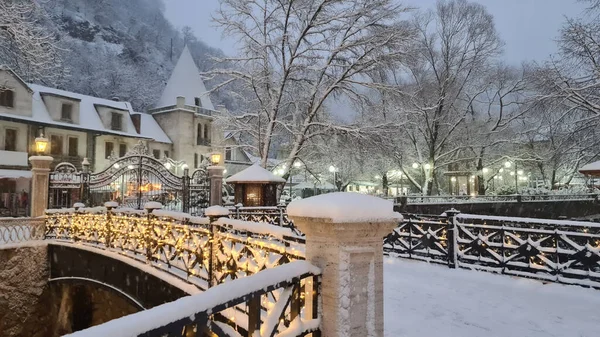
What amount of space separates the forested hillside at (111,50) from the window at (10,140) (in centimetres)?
1365

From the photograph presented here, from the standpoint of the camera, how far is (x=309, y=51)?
20.0 meters

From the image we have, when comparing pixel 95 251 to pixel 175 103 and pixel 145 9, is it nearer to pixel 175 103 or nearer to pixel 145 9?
pixel 175 103

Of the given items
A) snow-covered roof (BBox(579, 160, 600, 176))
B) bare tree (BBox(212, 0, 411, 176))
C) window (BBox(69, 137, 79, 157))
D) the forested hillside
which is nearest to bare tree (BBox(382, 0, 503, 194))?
bare tree (BBox(212, 0, 411, 176))

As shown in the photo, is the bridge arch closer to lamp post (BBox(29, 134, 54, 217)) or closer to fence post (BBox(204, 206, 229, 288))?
fence post (BBox(204, 206, 229, 288))

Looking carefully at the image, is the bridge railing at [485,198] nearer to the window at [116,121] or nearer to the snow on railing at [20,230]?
the snow on railing at [20,230]

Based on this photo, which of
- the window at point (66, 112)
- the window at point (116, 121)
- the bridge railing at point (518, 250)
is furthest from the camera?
the window at point (116, 121)

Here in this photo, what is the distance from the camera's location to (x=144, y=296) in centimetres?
874

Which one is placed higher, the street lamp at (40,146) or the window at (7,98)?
the window at (7,98)

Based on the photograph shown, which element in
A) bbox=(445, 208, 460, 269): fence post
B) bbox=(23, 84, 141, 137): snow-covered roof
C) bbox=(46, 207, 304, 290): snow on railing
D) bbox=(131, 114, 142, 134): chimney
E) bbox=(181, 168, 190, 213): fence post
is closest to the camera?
bbox=(46, 207, 304, 290): snow on railing

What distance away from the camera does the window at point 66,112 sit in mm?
29192

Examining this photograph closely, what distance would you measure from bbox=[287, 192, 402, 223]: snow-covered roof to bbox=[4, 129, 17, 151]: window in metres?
30.3

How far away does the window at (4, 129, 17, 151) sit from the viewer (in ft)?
85.6

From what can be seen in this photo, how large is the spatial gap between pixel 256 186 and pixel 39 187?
27.9ft

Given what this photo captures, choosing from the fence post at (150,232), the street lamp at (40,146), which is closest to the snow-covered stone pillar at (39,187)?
the street lamp at (40,146)
